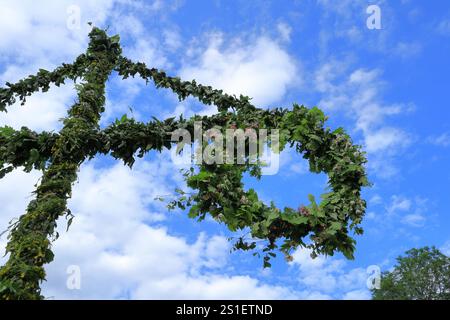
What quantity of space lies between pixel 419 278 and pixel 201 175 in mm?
25026

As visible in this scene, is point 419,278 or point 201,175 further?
point 419,278

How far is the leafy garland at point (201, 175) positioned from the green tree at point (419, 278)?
71.9ft

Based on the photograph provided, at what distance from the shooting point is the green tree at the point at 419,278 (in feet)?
83.3

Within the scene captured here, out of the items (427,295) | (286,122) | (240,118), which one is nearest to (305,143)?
(286,122)

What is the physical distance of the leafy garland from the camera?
4773mm

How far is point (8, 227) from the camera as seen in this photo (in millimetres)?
5008

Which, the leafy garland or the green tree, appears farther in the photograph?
the green tree

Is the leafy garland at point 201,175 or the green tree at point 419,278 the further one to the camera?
the green tree at point 419,278

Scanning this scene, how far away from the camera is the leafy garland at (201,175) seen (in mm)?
4773

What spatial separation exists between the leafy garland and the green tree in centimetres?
2192

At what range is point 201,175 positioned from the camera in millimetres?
4887
